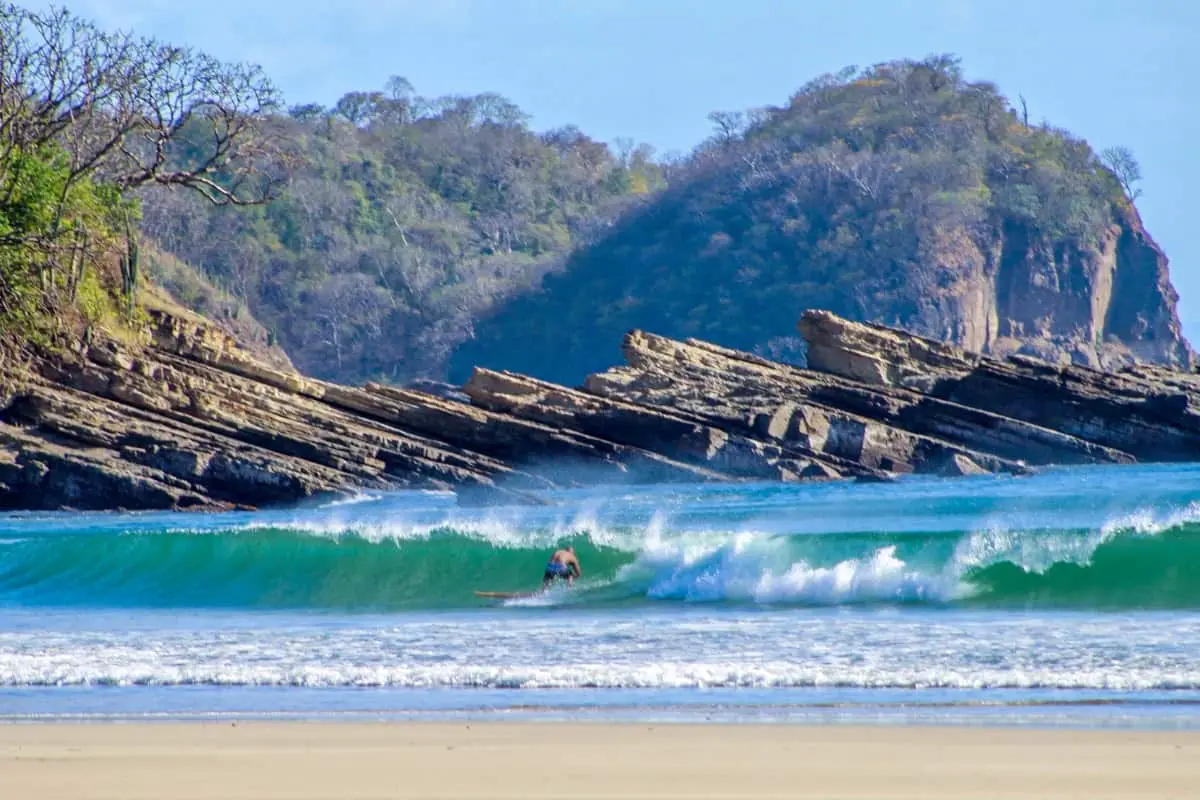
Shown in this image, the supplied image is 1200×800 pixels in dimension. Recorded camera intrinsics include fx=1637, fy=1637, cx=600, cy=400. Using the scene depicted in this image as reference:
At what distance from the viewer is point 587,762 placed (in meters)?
7.53

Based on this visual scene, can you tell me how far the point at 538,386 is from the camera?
32.0 metres

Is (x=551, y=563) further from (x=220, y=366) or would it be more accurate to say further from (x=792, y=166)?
(x=792, y=166)

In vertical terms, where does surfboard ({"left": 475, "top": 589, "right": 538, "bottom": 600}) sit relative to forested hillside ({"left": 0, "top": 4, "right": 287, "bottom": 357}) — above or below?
below

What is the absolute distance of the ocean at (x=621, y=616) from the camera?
31.2 ft

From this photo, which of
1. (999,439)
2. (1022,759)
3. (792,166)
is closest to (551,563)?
(1022,759)

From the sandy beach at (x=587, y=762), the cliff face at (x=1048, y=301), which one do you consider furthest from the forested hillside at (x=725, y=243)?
the sandy beach at (x=587, y=762)

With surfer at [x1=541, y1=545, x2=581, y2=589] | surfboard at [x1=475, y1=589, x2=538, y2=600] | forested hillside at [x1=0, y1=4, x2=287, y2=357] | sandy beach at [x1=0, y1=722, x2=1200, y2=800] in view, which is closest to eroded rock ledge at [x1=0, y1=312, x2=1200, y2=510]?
forested hillside at [x1=0, y1=4, x2=287, y2=357]

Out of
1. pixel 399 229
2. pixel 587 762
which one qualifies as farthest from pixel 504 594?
pixel 399 229

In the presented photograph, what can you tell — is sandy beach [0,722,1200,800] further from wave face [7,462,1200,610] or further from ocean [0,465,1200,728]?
wave face [7,462,1200,610]

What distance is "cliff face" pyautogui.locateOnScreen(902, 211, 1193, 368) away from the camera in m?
68.2

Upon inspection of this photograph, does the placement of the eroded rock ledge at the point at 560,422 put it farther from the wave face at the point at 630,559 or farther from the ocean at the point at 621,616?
the wave face at the point at 630,559

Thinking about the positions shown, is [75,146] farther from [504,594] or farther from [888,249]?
[888,249]

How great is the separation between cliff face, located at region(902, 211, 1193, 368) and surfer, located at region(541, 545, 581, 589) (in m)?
53.9

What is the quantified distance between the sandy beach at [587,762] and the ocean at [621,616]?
1.83 feet
